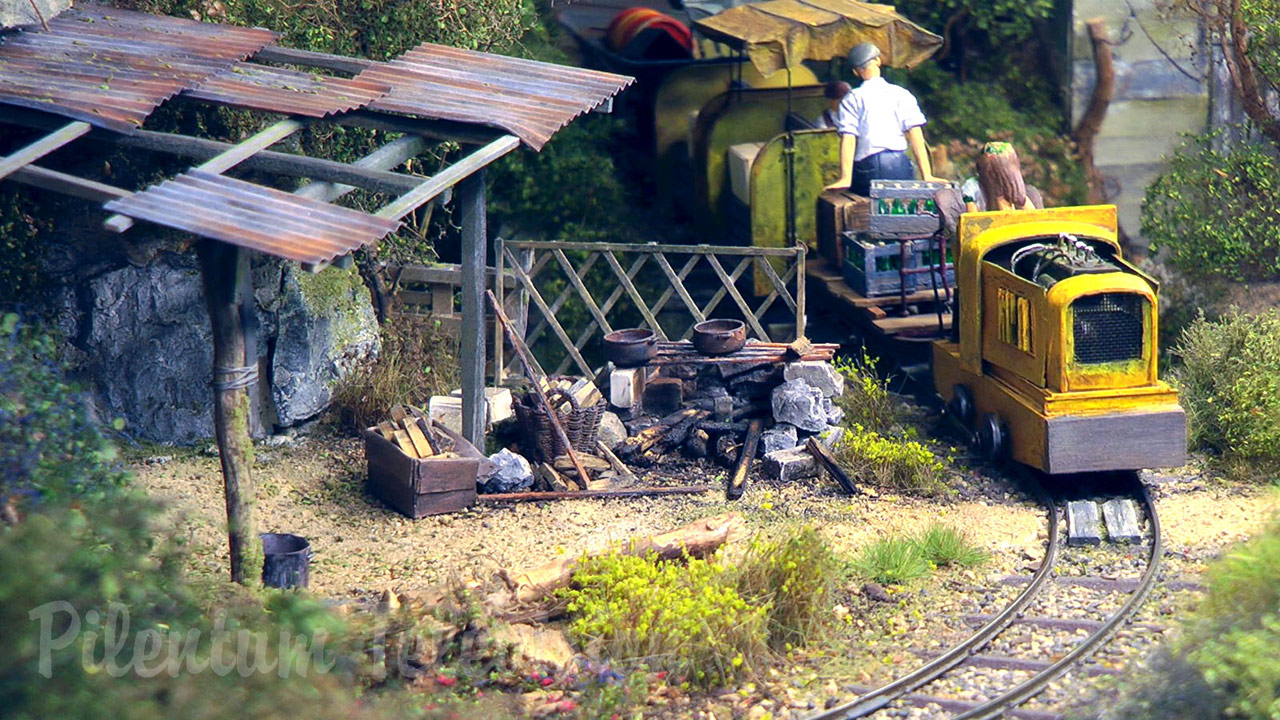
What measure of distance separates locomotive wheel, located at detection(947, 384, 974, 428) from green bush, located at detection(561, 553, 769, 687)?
3.75 m

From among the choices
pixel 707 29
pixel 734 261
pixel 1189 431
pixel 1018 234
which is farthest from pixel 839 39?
pixel 1189 431

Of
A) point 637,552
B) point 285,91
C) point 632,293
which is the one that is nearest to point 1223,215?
point 632,293

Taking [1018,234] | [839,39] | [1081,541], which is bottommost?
[1081,541]

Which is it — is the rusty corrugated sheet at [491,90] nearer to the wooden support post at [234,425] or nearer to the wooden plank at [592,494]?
the wooden support post at [234,425]

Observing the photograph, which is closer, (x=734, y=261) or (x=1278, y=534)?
(x=1278, y=534)

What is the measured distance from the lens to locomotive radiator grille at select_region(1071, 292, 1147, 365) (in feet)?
32.0

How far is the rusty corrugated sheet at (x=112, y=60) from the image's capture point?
8953mm

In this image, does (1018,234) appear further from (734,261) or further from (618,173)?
(618,173)

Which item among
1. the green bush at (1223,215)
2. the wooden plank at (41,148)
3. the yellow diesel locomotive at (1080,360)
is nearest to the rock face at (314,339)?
the wooden plank at (41,148)

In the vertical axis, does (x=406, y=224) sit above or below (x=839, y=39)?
below

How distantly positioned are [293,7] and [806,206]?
5.00 m

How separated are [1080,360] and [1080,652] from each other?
260cm

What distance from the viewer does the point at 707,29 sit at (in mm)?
14203

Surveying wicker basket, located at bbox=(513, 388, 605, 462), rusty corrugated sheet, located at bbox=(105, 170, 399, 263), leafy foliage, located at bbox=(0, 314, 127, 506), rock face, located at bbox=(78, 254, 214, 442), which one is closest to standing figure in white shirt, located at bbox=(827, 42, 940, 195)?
wicker basket, located at bbox=(513, 388, 605, 462)
